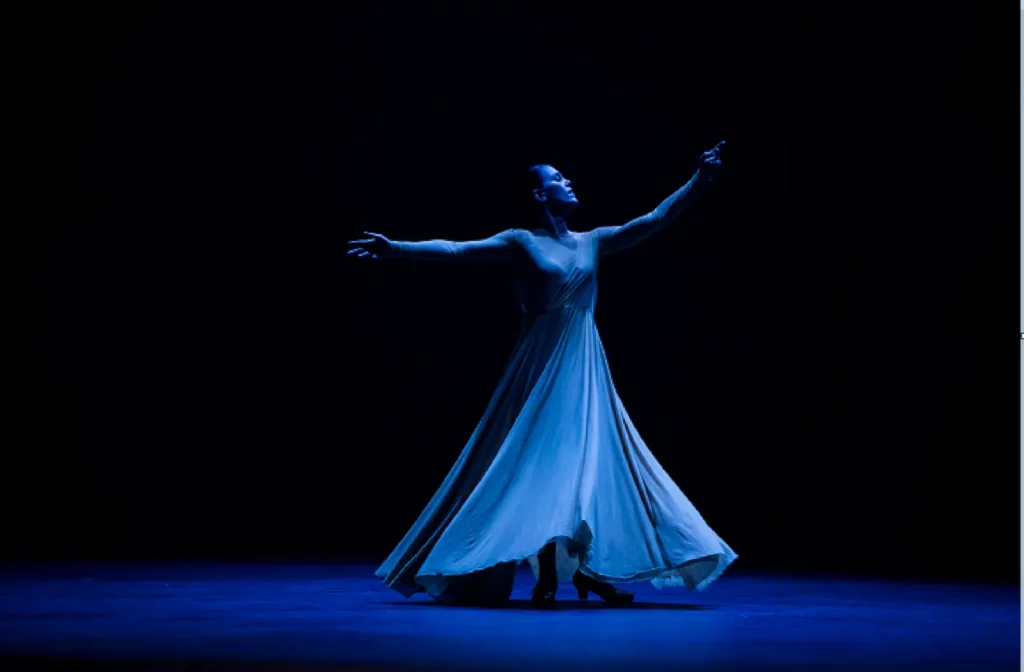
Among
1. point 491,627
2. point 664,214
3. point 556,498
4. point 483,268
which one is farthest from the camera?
point 483,268

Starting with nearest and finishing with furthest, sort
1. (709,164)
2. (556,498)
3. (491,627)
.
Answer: (491,627), (556,498), (709,164)

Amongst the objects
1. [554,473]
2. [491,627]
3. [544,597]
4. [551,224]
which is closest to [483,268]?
[551,224]

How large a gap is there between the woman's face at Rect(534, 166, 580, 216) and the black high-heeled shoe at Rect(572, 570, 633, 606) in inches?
41.8

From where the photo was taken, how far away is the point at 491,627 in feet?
10.8

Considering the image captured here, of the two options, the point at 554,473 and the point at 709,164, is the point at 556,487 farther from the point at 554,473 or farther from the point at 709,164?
the point at 709,164

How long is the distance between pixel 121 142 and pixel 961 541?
3.96 m

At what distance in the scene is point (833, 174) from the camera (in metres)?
5.78

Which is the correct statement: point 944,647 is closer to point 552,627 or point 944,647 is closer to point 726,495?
point 552,627

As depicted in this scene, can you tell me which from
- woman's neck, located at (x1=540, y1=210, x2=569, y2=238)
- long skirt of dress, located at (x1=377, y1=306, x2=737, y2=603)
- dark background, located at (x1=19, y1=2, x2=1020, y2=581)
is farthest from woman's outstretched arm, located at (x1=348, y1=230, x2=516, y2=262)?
dark background, located at (x1=19, y1=2, x2=1020, y2=581)

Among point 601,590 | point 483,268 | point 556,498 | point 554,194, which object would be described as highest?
point 483,268

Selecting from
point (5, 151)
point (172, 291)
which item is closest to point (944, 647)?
point (172, 291)

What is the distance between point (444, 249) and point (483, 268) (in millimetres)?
2216

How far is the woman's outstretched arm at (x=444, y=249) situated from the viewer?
3895 mm

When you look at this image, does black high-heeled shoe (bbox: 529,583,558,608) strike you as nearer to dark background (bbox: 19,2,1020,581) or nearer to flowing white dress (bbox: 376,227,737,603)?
flowing white dress (bbox: 376,227,737,603)
